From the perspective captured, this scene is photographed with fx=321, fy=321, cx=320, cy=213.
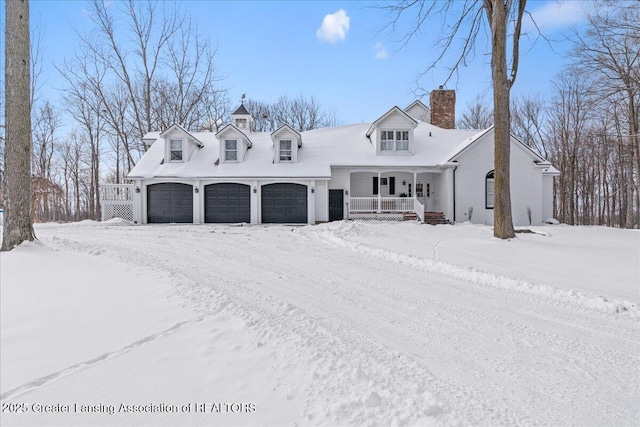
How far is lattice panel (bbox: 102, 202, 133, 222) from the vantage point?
18.2 meters

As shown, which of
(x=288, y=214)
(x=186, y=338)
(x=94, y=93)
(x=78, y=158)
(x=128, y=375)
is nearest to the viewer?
(x=128, y=375)

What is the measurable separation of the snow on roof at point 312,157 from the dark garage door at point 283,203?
80cm

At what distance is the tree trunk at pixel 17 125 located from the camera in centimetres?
694

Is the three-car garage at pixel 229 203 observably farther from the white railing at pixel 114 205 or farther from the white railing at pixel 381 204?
the white railing at pixel 381 204

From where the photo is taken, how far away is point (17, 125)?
709cm

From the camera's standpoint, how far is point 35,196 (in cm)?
2509

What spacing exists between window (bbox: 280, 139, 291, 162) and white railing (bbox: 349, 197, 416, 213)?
4.51 m

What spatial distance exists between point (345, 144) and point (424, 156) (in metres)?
4.87

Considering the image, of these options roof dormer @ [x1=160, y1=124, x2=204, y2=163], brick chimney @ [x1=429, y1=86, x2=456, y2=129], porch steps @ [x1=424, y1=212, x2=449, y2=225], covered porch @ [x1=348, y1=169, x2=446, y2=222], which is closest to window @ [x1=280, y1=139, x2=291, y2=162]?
covered porch @ [x1=348, y1=169, x2=446, y2=222]

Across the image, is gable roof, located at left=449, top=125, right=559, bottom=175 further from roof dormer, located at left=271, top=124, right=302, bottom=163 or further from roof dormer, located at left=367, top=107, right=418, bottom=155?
roof dormer, located at left=271, top=124, right=302, bottom=163

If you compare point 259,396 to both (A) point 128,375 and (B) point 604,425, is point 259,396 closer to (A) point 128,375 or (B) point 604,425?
(A) point 128,375

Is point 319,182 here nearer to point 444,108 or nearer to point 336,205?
point 336,205

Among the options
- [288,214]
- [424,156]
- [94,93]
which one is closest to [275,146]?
[288,214]

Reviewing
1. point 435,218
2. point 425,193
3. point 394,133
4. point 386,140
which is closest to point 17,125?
point 386,140
